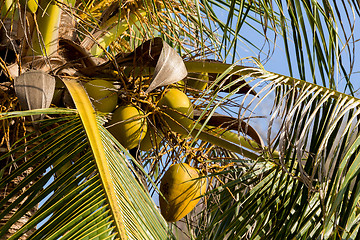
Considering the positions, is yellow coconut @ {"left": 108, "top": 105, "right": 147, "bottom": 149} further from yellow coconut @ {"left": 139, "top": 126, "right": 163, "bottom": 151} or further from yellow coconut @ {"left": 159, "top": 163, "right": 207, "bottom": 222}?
yellow coconut @ {"left": 159, "top": 163, "right": 207, "bottom": 222}

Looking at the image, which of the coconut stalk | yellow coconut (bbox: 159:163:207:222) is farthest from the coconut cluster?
the coconut stalk

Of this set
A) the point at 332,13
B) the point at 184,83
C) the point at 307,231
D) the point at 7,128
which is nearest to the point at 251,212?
Answer: the point at 307,231

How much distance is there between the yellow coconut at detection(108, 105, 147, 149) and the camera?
1.64 meters

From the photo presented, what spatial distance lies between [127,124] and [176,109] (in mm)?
169

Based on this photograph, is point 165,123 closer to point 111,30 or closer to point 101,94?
point 101,94

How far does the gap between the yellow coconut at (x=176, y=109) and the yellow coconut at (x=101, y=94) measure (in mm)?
163

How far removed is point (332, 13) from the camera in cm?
172

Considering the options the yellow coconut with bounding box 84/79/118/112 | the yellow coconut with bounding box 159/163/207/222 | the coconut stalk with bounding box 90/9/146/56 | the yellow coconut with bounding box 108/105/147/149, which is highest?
the coconut stalk with bounding box 90/9/146/56

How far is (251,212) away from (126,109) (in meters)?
0.55

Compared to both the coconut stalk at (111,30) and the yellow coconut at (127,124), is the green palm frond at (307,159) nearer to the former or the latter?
the yellow coconut at (127,124)

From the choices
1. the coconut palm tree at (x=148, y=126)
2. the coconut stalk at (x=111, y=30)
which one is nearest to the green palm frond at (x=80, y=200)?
the coconut palm tree at (x=148, y=126)

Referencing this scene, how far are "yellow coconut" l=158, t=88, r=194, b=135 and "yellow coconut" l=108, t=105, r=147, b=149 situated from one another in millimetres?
86

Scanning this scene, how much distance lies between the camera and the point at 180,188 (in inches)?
70.6

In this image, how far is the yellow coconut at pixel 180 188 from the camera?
180cm
